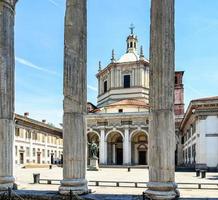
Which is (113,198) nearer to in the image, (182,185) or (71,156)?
(71,156)

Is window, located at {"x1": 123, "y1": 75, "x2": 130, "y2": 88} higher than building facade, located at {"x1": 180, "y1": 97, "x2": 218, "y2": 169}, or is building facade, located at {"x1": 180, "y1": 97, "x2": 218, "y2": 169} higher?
window, located at {"x1": 123, "y1": 75, "x2": 130, "y2": 88}

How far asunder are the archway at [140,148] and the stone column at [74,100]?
44043 mm

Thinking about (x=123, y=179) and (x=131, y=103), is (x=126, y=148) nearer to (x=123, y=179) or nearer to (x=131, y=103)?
(x=131, y=103)

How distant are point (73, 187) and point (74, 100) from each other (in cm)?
293

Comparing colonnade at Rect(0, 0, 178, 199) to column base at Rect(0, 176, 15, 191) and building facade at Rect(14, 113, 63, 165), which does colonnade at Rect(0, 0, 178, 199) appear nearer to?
column base at Rect(0, 176, 15, 191)

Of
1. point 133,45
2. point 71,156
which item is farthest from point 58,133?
point 71,156

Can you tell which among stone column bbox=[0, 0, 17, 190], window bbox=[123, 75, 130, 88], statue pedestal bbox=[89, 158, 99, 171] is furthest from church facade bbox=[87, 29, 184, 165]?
stone column bbox=[0, 0, 17, 190]

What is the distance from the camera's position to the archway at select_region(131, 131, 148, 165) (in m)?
56.4

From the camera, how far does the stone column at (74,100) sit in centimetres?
1247

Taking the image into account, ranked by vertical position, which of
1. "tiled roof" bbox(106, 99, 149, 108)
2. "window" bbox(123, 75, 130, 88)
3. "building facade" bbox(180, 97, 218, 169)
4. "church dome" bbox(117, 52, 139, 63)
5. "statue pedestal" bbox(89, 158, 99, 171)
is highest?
"church dome" bbox(117, 52, 139, 63)

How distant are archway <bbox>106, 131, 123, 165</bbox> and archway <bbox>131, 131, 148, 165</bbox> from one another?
224 cm

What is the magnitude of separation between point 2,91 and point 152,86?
587 centimetres

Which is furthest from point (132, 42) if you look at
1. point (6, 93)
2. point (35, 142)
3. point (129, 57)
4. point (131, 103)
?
point (6, 93)

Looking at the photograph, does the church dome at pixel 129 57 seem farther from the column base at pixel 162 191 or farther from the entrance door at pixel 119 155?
the column base at pixel 162 191
